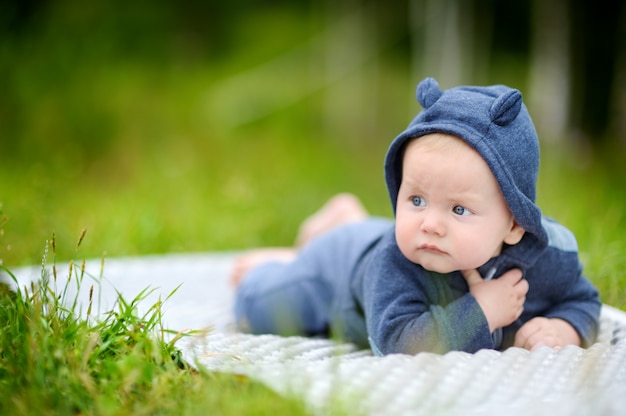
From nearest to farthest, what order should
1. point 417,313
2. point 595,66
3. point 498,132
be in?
point 498,132 → point 417,313 → point 595,66

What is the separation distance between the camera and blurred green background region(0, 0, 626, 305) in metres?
4.02

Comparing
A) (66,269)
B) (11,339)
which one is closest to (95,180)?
(66,269)

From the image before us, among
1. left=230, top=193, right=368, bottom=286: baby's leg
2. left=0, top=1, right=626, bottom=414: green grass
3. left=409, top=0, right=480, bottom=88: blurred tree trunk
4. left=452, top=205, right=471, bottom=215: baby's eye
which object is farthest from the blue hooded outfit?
left=409, top=0, right=480, bottom=88: blurred tree trunk

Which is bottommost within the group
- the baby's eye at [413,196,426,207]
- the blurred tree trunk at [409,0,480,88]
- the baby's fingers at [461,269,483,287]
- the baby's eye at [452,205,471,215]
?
the baby's fingers at [461,269,483,287]

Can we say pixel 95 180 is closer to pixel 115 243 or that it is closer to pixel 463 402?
pixel 115 243

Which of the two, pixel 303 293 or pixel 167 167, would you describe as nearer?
pixel 303 293

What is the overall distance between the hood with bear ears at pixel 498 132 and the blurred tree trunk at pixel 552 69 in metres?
4.51

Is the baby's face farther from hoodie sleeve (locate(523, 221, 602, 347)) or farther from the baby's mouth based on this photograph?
hoodie sleeve (locate(523, 221, 602, 347))

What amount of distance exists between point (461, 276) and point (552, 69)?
483cm

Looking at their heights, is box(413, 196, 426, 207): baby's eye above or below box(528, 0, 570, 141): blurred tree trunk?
below

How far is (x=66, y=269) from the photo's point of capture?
291 centimetres

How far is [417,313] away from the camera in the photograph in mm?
1929

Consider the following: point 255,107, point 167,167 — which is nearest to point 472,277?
point 167,167

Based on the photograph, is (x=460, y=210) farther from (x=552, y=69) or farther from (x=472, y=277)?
(x=552, y=69)
